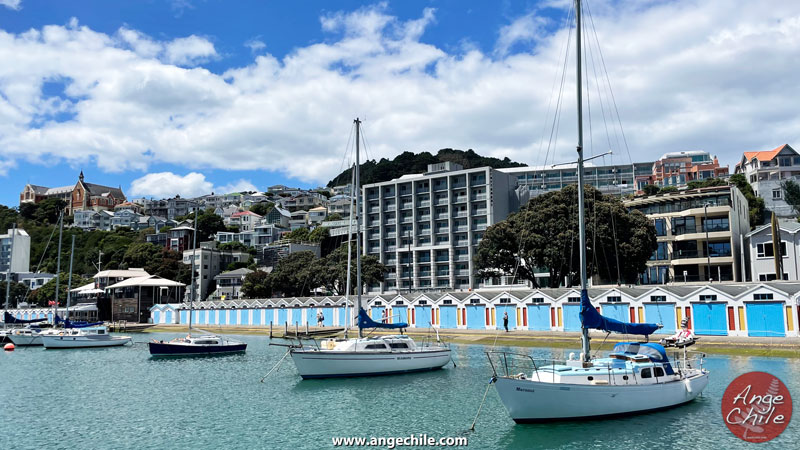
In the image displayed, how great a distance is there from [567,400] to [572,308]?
3782 cm

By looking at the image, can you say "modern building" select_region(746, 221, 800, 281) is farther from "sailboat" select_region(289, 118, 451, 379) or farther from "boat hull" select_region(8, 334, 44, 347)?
"boat hull" select_region(8, 334, 44, 347)

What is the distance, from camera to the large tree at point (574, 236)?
6975 cm

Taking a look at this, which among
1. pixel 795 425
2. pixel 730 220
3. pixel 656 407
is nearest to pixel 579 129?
pixel 656 407

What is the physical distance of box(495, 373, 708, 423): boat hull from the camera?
77.7 feet

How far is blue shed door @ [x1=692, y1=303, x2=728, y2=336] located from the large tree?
603 inches

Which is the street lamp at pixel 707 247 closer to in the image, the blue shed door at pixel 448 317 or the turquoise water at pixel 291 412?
the blue shed door at pixel 448 317

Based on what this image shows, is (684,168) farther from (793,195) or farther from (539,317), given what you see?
(539,317)

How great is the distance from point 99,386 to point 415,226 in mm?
92250

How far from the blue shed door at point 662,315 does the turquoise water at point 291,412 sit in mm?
12571

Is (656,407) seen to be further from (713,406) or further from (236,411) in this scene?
(236,411)

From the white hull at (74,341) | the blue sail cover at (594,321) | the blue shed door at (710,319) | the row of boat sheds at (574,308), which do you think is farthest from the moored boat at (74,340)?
the blue shed door at (710,319)

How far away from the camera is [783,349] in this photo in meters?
42.1

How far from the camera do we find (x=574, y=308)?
197 feet

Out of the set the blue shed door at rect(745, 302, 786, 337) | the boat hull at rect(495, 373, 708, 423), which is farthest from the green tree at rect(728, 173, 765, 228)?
the boat hull at rect(495, 373, 708, 423)
